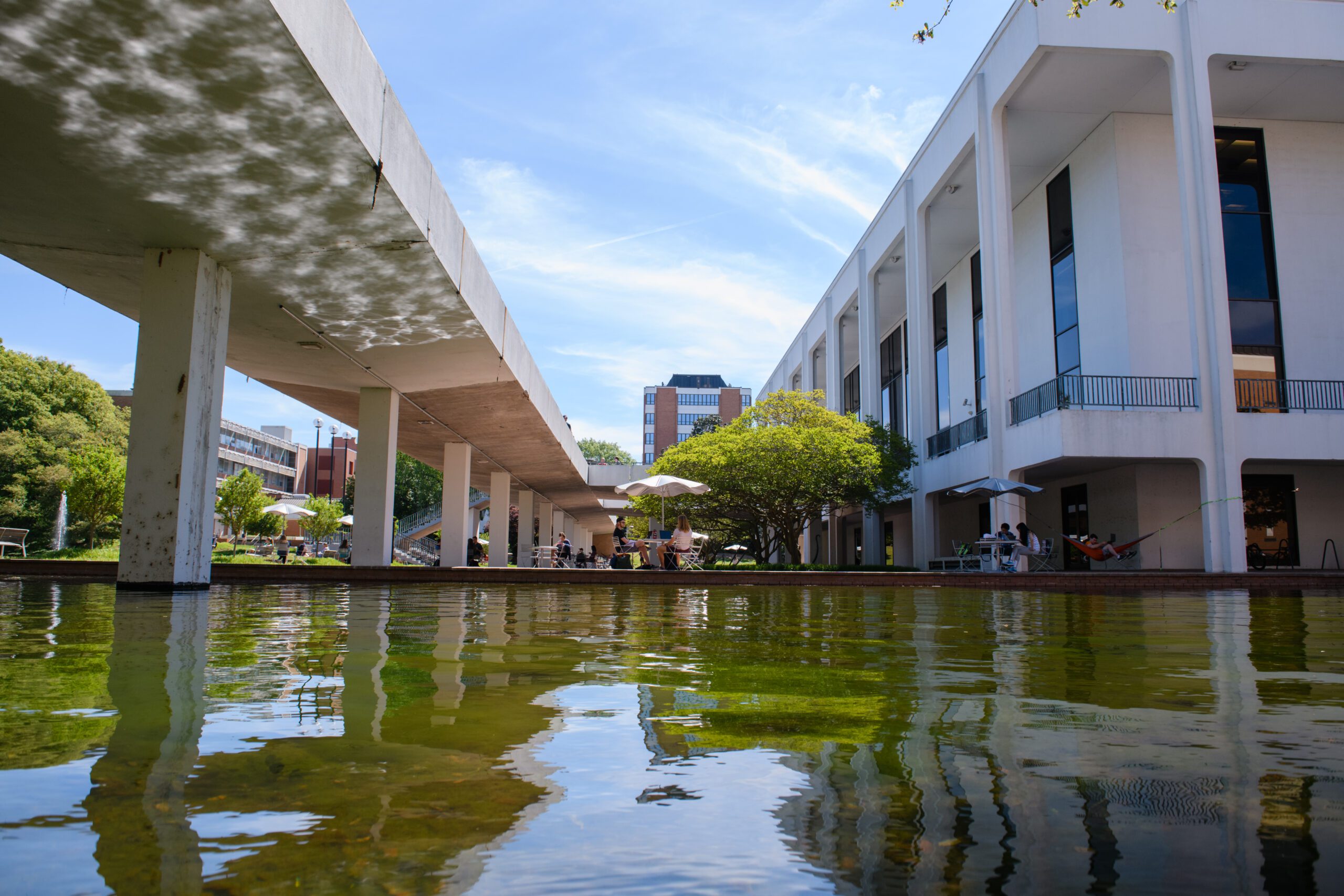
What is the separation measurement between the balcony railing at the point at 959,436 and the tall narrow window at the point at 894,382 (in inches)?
256

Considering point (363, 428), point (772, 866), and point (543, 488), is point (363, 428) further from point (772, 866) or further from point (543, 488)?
point (543, 488)

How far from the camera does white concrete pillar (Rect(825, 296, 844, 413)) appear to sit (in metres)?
40.6

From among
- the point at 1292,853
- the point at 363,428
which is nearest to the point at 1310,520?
the point at 363,428

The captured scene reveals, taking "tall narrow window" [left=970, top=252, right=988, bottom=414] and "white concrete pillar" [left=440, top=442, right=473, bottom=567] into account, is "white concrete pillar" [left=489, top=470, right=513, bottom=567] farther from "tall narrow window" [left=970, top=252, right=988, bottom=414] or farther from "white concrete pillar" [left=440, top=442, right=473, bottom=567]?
"tall narrow window" [left=970, top=252, right=988, bottom=414]

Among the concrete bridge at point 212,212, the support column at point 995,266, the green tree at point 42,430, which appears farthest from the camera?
the green tree at point 42,430

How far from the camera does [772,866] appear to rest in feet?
3.20

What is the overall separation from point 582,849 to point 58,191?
403 inches

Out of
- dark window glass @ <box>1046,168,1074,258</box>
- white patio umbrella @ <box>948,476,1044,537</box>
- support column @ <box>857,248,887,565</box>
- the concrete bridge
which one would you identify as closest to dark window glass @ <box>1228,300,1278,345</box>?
dark window glass @ <box>1046,168,1074,258</box>

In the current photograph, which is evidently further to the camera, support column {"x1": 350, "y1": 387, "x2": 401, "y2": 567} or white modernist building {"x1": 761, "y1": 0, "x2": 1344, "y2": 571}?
white modernist building {"x1": 761, "y1": 0, "x2": 1344, "y2": 571}

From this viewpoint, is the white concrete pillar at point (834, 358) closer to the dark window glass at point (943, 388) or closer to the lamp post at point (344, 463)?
the dark window glass at point (943, 388)

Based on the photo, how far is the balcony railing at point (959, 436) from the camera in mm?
24531

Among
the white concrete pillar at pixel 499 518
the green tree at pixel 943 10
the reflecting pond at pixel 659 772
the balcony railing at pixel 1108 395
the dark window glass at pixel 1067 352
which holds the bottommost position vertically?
the reflecting pond at pixel 659 772

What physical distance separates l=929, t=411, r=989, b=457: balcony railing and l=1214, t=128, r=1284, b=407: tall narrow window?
612 cm

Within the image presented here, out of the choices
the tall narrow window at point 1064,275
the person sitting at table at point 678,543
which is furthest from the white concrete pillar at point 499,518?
the tall narrow window at point 1064,275
